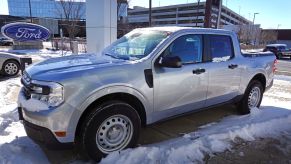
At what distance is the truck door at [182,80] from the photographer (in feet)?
13.1

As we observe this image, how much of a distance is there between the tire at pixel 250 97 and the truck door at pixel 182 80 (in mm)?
1499

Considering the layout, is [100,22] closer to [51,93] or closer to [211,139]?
[211,139]

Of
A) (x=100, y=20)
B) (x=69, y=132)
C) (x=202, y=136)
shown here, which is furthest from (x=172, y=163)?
(x=100, y=20)

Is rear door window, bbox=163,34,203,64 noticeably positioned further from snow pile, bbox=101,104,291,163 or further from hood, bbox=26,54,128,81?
snow pile, bbox=101,104,291,163

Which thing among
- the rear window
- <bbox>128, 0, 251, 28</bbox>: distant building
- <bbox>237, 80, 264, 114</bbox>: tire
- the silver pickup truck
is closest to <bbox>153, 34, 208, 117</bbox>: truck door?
the silver pickup truck

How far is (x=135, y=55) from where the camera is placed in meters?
4.16

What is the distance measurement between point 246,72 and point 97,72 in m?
3.34

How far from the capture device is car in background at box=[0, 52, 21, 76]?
9.71 m

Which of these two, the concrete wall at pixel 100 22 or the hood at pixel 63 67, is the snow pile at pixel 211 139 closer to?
the hood at pixel 63 67

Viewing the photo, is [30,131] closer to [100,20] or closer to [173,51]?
[173,51]

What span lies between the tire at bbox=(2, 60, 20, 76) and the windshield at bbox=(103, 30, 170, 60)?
6.52m

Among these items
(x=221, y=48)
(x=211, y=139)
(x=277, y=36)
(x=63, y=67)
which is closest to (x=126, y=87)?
(x=63, y=67)

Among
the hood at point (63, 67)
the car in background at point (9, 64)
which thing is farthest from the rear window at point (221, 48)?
the car in background at point (9, 64)

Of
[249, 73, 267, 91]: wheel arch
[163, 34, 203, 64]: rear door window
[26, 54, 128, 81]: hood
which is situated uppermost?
[163, 34, 203, 64]: rear door window
